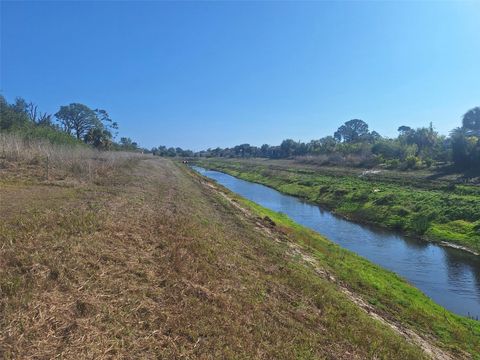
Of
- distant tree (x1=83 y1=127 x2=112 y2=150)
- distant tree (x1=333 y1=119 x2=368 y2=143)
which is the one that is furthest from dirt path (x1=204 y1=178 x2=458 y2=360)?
distant tree (x1=333 y1=119 x2=368 y2=143)

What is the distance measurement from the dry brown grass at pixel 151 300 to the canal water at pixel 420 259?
24.6 feet

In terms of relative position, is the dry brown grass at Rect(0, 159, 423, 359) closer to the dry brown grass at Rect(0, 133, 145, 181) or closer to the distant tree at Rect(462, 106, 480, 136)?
the dry brown grass at Rect(0, 133, 145, 181)

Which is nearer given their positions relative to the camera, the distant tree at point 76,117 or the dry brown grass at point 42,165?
the dry brown grass at point 42,165

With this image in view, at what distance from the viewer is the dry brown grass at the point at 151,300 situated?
5.80 meters

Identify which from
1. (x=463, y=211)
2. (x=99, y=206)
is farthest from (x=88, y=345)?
(x=463, y=211)

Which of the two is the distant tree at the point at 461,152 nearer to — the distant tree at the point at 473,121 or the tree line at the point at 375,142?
the tree line at the point at 375,142

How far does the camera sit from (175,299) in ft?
24.6

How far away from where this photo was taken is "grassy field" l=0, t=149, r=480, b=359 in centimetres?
591

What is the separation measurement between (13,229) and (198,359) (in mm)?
6197

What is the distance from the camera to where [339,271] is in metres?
14.8

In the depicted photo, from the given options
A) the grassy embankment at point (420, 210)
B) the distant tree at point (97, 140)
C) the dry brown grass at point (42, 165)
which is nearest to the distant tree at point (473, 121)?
the grassy embankment at point (420, 210)

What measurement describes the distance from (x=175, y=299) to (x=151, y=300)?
0.52 meters

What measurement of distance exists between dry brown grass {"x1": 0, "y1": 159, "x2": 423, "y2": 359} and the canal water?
24.6 feet

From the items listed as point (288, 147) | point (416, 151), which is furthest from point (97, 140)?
point (288, 147)
